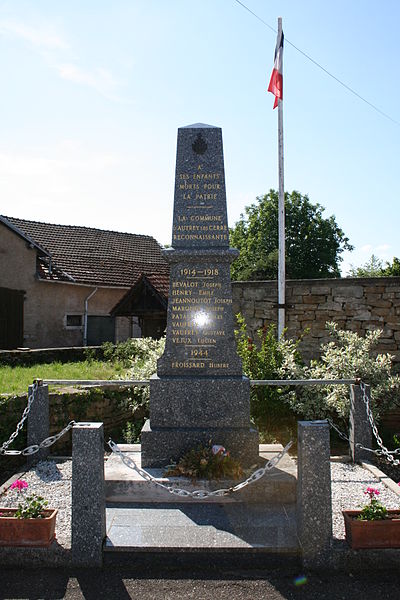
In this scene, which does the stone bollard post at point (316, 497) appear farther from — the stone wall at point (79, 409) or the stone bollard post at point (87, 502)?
the stone wall at point (79, 409)

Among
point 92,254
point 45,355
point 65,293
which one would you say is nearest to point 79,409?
point 45,355

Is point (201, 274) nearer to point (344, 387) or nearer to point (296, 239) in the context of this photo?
point (344, 387)

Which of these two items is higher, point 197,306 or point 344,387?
point 197,306

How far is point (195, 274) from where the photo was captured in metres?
5.64

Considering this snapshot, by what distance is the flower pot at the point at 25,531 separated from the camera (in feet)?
12.1

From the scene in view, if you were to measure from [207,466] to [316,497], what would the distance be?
1.43 metres

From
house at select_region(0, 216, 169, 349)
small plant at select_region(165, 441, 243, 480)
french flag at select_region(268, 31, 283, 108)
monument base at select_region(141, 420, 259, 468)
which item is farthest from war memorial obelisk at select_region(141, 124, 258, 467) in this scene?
house at select_region(0, 216, 169, 349)

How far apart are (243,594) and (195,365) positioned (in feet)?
8.35

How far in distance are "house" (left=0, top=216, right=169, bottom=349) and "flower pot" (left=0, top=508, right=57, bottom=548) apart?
1090 cm

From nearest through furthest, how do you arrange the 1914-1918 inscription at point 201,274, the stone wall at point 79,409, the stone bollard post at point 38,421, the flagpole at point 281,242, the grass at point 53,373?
the 1914-1918 inscription at point 201,274 < the stone bollard post at point 38,421 < the stone wall at point 79,409 < the grass at point 53,373 < the flagpole at point 281,242

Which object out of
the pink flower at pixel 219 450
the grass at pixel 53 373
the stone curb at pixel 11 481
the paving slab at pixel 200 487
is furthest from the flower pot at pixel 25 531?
the grass at pixel 53 373

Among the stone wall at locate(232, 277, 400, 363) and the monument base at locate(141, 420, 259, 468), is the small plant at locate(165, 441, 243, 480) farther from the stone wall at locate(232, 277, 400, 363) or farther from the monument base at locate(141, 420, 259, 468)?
the stone wall at locate(232, 277, 400, 363)

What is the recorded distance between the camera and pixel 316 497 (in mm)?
3680

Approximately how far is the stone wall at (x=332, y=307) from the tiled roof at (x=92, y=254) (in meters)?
5.59
